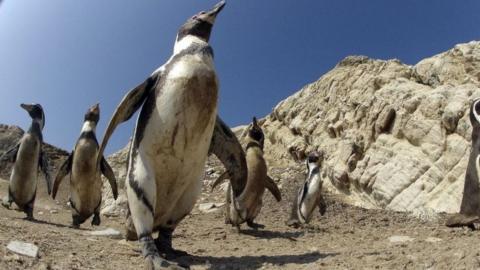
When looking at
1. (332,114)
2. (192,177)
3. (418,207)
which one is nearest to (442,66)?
(332,114)

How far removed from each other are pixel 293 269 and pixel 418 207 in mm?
11172

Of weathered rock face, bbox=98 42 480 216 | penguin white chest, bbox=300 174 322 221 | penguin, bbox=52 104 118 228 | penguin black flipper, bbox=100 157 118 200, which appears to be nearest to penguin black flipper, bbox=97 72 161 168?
penguin black flipper, bbox=100 157 118 200

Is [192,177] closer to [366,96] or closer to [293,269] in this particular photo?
[293,269]

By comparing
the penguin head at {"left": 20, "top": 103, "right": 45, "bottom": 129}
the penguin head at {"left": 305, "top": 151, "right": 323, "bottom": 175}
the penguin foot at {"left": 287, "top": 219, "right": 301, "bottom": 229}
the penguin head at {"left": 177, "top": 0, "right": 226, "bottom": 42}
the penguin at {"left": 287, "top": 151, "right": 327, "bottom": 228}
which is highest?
the penguin head at {"left": 177, "top": 0, "right": 226, "bottom": 42}

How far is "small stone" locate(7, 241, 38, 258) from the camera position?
404cm

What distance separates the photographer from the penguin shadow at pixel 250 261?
4301mm

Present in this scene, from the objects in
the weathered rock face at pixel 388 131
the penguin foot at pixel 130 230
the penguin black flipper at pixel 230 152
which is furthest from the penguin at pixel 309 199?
the penguin foot at pixel 130 230

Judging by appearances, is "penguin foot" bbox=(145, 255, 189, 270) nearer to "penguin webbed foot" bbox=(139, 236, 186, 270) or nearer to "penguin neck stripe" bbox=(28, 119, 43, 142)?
"penguin webbed foot" bbox=(139, 236, 186, 270)

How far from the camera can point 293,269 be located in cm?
396

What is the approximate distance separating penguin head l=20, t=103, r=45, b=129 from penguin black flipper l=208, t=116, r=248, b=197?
20.0 ft

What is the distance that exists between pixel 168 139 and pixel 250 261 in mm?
1298

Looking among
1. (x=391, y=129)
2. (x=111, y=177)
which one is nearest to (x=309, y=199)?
(x=111, y=177)

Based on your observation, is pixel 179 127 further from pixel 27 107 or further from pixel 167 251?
pixel 27 107

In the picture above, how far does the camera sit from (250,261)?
15.1ft
